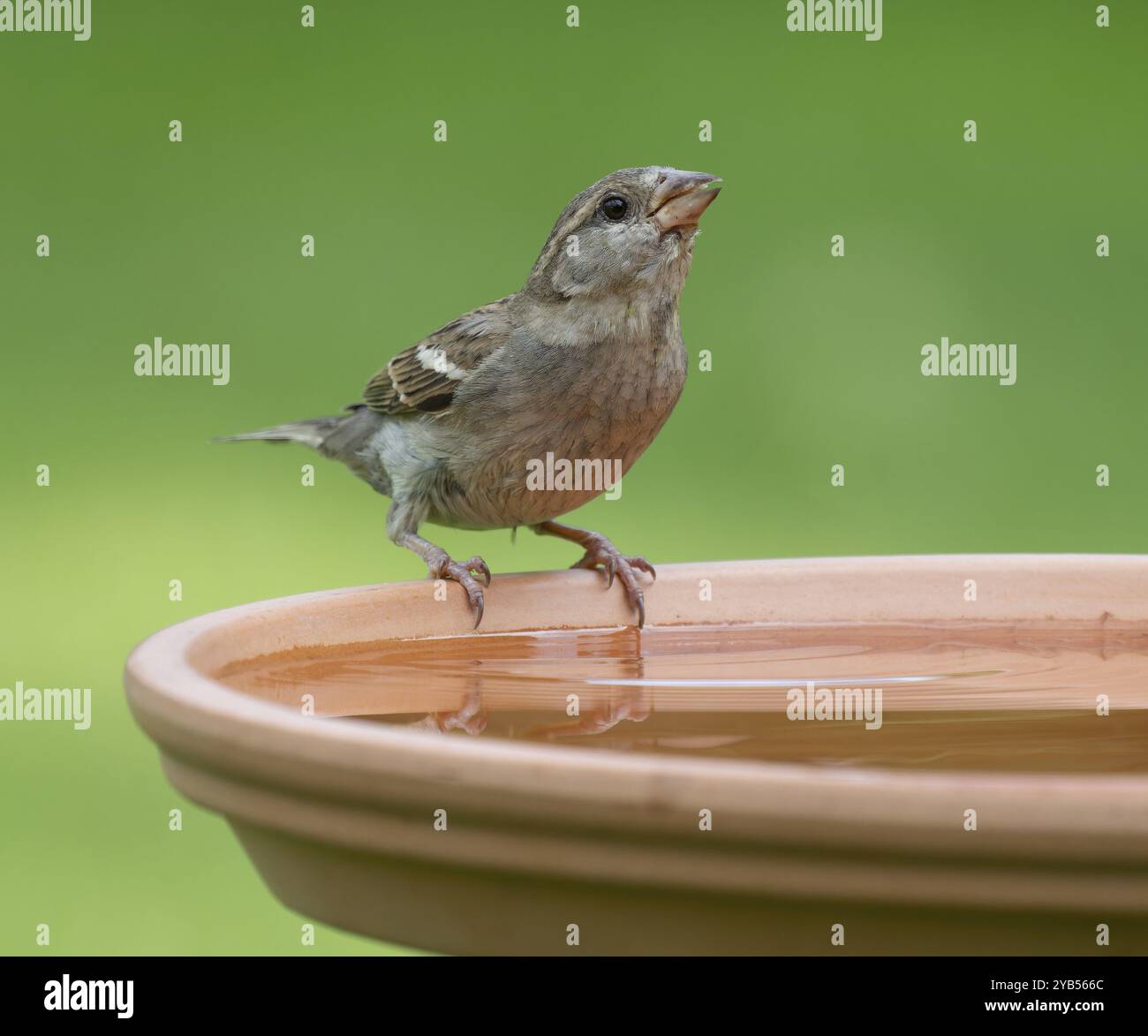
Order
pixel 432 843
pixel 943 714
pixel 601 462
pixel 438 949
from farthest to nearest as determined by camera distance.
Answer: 1. pixel 601 462
2. pixel 943 714
3. pixel 438 949
4. pixel 432 843

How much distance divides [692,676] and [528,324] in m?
1.04

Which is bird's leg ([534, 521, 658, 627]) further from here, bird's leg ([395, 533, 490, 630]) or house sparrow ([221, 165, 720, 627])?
bird's leg ([395, 533, 490, 630])

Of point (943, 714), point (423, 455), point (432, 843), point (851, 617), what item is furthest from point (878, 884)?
point (423, 455)

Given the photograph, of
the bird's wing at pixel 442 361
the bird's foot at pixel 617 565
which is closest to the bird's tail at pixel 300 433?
the bird's wing at pixel 442 361

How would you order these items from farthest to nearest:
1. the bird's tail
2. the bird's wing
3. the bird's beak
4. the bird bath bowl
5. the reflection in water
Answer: the bird's tail
the bird's wing
the bird's beak
the reflection in water
the bird bath bowl

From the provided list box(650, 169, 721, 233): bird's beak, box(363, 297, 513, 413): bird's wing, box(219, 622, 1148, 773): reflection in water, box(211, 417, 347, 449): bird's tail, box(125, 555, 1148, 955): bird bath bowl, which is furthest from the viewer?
box(211, 417, 347, 449): bird's tail

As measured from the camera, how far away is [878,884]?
1.23m

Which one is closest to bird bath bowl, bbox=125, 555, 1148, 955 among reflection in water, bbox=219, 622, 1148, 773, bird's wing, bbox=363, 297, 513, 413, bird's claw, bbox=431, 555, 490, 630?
reflection in water, bbox=219, 622, 1148, 773

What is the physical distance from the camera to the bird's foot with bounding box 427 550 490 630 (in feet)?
8.25

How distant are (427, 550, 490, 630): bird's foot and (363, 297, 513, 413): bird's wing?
0.35 metres

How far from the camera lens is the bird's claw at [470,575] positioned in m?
2.51

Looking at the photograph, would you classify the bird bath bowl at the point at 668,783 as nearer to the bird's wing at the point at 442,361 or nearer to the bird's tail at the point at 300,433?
the bird's wing at the point at 442,361

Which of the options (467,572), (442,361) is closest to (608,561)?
(467,572)

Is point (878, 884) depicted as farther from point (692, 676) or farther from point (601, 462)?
point (601, 462)
